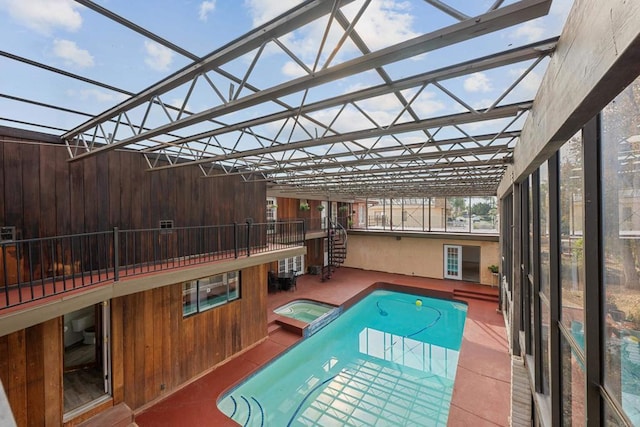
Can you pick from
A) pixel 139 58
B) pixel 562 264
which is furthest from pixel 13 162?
pixel 562 264

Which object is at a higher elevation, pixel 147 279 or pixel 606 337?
pixel 606 337

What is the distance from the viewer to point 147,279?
4.70 meters

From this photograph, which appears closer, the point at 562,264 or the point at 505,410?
the point at 562,264

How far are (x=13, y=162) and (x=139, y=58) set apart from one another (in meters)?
2.93

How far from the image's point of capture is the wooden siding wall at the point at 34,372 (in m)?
3.87

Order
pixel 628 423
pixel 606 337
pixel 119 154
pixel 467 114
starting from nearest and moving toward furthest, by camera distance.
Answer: pixel 628 423 < pixel 606 337 < pixel 467 114 < pixel 119 154

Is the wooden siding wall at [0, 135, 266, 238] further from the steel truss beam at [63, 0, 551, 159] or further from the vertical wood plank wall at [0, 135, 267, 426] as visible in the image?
the steel truss beam at [63, 0, 551, 159]

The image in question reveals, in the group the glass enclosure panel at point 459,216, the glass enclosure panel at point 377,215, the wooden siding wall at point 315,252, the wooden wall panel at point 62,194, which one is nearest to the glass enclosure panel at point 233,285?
the wooden wall panel at point 62,194

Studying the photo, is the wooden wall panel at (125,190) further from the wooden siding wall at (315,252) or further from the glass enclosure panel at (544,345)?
the wooden siding wall at (315,252)

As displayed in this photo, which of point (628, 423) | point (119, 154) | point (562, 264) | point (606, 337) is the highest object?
point (119, 154)

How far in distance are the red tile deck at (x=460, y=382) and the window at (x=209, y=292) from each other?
5.16ft

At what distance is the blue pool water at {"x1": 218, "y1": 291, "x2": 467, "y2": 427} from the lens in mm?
5637

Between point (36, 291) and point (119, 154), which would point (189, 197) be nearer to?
point (119, 154)

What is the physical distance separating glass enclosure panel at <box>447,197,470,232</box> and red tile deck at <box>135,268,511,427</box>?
6317 millimetres
